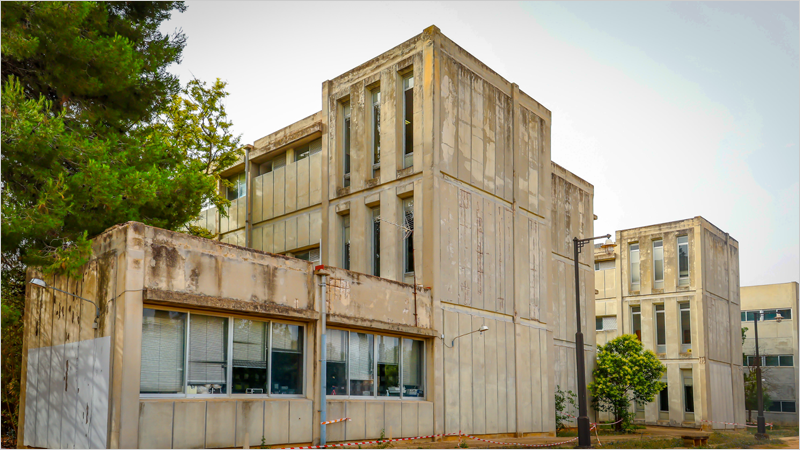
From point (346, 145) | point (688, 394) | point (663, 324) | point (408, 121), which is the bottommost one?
point (688, 394)

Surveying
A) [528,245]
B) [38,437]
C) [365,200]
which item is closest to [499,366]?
[528,245]

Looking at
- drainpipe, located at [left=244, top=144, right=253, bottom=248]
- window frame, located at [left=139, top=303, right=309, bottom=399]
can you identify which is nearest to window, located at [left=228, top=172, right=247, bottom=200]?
drainpipe, located at [left=244, top=144, right=253, bottom=248]

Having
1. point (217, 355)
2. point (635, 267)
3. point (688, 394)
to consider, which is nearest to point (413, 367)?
point (217, 355)

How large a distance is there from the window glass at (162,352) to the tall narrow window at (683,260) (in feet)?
120

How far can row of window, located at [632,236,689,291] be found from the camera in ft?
148

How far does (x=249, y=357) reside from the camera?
17844 millimetres

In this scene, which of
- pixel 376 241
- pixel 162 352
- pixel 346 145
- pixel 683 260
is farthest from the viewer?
pixel 683 260

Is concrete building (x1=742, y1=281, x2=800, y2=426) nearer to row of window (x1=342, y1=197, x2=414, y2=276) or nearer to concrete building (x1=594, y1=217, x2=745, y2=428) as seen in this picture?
concrete building (x1=594, y1=217, x2=745, y2=428)

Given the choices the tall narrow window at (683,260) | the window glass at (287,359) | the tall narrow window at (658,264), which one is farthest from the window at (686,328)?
the window glass at (287,359)

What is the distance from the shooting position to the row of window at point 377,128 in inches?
983

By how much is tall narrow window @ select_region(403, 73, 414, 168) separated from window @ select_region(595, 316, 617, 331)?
94.4ft

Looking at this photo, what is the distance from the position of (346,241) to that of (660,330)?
27429mm

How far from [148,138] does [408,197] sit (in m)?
8.99

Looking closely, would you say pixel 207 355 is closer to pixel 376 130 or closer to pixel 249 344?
pixel 249 344
